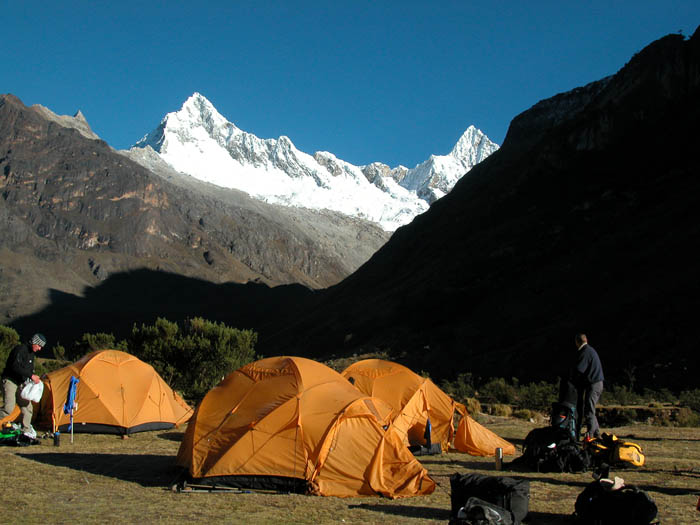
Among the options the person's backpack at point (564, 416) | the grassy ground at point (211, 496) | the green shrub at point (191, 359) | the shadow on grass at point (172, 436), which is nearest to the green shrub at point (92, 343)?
the green shrub at point (191, 359)

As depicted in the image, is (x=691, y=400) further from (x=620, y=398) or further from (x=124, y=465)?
(x=124, y=465)

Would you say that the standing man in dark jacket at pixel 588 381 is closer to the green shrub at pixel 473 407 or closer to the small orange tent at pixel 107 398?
the green shrub at pixel 473 407

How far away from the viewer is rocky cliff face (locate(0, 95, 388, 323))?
134750 millimetres

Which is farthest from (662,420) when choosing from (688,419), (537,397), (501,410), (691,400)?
(537,397)

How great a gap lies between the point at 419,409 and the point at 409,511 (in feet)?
20.3

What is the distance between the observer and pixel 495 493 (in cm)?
787

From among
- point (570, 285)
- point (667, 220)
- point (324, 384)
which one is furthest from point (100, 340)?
point (667, 220)

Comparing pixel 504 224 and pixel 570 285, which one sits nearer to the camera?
pixel 570 285

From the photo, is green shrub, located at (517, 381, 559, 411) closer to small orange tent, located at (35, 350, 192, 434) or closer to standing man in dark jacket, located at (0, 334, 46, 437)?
small orange tent, located at (35, 350, 192, 434)

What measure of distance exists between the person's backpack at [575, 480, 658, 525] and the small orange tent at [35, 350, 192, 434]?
12093 millimetres

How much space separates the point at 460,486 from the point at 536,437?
12.4 feet

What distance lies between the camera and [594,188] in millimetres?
62844

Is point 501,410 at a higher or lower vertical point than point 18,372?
lower

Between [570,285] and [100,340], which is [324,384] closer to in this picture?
[100,340]
